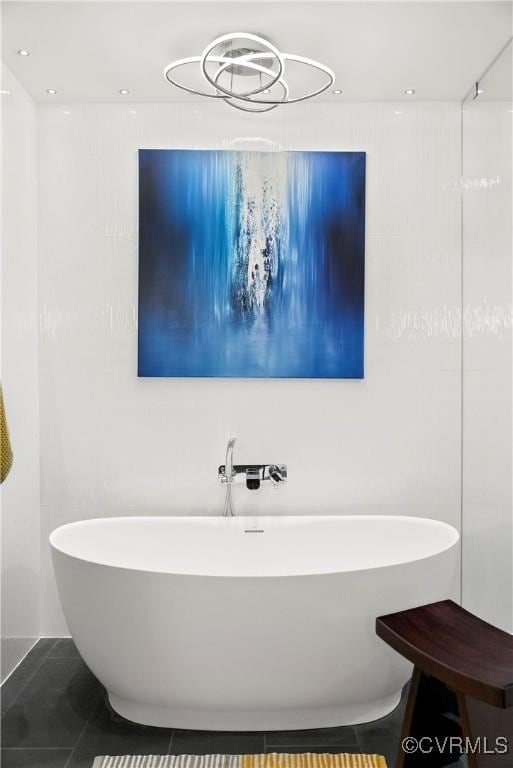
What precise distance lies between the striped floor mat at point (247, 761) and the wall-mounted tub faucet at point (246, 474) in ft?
3.52

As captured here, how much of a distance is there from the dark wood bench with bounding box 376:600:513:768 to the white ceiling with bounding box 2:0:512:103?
221 centimetres

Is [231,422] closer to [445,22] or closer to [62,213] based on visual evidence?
[62,213]

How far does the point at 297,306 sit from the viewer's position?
9.95ft

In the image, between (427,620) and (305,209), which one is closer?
(427,620)

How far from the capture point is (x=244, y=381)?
3.07m

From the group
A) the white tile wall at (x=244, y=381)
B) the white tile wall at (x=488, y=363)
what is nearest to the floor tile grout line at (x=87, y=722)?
the white tile wall at (x=244, y=381)

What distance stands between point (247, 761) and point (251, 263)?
212 centimetres

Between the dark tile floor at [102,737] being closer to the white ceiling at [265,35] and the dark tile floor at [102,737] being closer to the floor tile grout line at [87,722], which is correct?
the floor tile grout line at [87,722]

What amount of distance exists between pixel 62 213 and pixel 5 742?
2307 millimetres

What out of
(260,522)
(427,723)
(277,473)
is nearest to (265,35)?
(277,473)

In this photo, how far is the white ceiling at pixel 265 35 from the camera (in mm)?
2277

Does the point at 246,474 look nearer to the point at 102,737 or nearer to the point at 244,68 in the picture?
the point at 102,737

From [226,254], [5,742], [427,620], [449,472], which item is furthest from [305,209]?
[5,742]

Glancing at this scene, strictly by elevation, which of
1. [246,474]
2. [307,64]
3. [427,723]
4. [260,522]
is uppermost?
[307,64]
